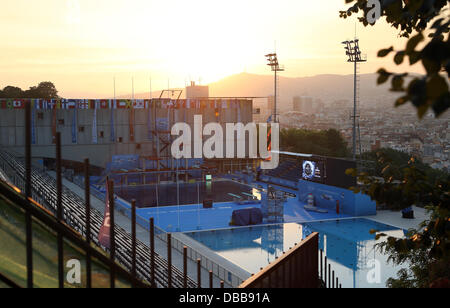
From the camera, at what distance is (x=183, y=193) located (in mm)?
30578

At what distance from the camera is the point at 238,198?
2828 cm

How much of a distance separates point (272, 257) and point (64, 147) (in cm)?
2453

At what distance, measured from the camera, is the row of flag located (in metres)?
34.6

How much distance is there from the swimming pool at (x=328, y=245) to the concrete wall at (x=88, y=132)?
62.9 ft

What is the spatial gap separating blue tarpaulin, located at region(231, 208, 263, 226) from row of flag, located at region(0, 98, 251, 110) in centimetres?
1905

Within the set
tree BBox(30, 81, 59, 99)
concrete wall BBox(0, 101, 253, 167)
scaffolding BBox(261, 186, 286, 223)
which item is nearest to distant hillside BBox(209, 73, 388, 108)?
tree BBox(30, 81, 59, 99)

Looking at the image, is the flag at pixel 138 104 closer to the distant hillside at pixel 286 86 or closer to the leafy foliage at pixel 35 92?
the leafy foliage at pixel 35 92

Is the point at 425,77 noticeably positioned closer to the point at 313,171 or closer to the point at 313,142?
the point at 313,171

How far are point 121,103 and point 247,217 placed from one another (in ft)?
65.2

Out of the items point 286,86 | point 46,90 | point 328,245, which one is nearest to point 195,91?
point 46,90

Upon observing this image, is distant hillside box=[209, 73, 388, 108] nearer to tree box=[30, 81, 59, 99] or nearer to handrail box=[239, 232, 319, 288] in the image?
tree box=[30, 81, 59, 99]

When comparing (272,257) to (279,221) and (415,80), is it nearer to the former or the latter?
(279,221)

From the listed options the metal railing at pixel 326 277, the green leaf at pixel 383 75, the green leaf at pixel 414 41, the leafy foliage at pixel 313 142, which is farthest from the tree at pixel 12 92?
the green leaf at pixel 414 41

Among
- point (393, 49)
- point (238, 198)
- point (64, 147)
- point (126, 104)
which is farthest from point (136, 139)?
point (393, 49)
